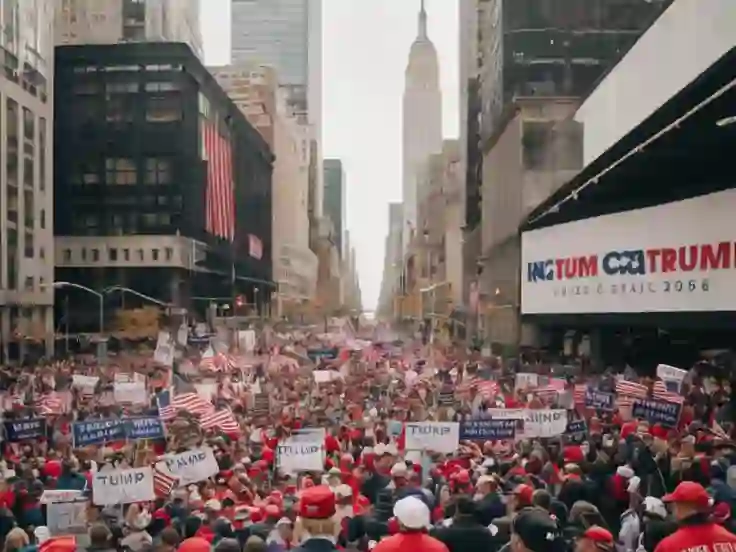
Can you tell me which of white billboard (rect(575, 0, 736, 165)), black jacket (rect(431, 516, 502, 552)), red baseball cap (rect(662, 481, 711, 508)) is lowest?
black jacket (rect(431, 516, 502, 552))

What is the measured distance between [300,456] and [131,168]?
76.4 metres

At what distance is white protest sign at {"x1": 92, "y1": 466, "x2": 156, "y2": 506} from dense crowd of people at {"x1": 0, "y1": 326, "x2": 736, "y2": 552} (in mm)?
21

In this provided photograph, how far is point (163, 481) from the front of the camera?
12.5 m

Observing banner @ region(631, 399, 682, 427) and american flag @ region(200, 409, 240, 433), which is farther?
american flag @ region(200, 409, 240, 433)

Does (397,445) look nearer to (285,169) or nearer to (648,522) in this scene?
(648,522)

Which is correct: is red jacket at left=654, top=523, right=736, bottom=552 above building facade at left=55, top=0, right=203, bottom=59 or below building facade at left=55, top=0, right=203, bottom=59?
below

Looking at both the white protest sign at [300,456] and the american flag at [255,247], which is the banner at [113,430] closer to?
the white protest sign at [300,456]

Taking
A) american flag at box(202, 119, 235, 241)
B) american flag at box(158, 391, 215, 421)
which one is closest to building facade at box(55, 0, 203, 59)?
american flag at box(202, 119, 235, 241)

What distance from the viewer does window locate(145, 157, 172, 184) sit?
86.4 meters

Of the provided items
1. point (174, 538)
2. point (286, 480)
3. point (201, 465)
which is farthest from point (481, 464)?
point (174, 538)

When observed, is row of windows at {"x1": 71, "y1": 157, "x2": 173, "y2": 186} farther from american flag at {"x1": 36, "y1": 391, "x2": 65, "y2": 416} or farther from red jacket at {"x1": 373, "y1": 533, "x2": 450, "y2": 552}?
red jacket at {"x1": 373, "y1": 533, "x2": 450, "y2": 552}

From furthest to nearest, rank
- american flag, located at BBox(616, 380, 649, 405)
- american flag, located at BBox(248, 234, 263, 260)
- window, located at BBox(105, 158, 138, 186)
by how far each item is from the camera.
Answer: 1. american flag, located at BBox(248, 234, 263, 260)
2. window, located at BBox(105, 158, 138, 186)
3. american flag, located at BBox(616, 380, 649, 405)

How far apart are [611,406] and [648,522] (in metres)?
10.1

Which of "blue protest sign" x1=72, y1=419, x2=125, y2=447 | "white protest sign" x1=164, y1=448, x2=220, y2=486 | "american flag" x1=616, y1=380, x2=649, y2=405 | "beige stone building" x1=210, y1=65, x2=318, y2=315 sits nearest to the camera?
"white protest sign" x1=164, y1=448, x2=220, y2=486
